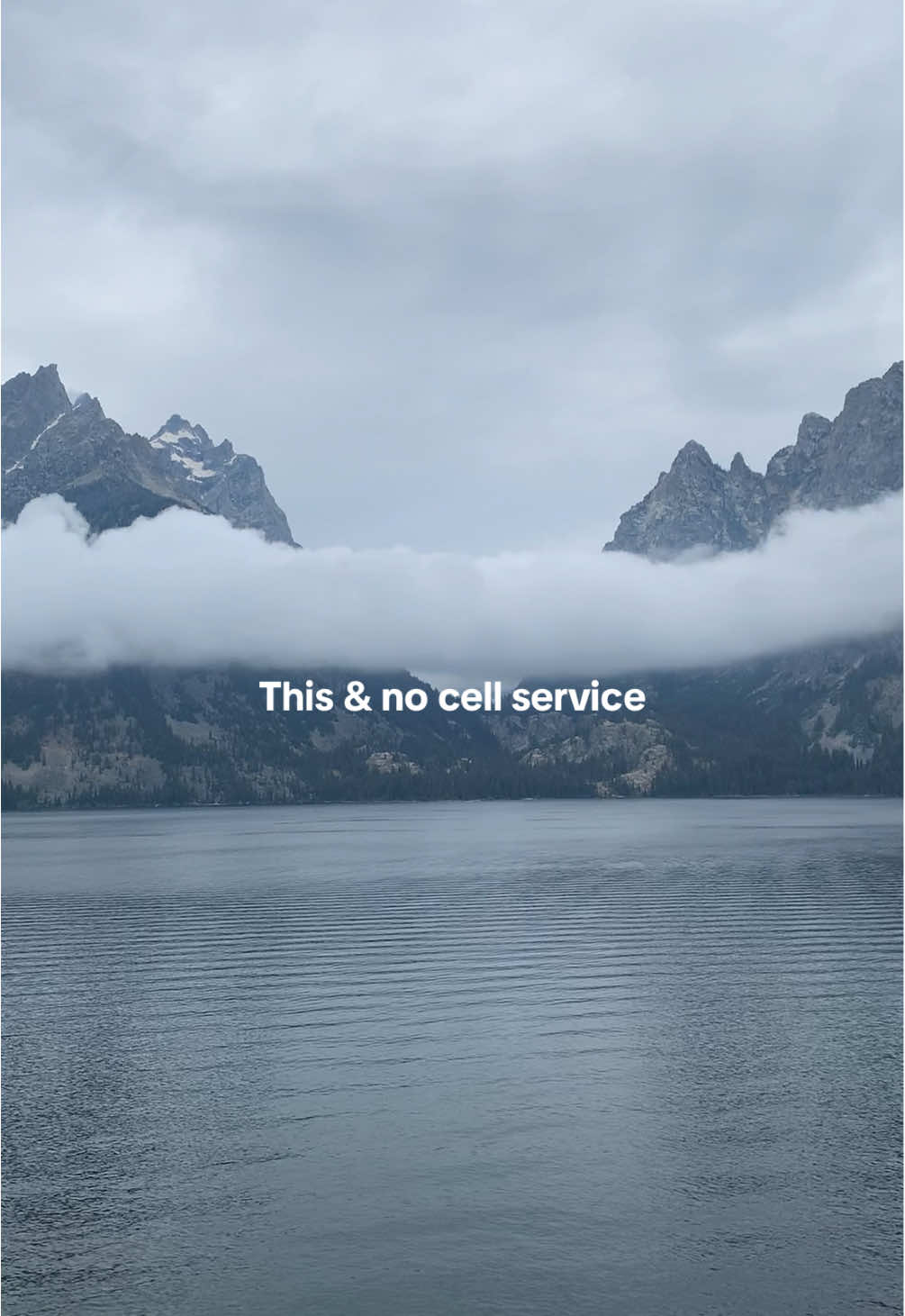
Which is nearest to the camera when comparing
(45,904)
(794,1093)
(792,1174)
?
(792,1174)

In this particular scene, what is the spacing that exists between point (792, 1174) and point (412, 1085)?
20.7 meters

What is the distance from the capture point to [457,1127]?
5009 centimetres

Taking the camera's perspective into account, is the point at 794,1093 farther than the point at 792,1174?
Yes

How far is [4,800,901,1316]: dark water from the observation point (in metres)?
36.2

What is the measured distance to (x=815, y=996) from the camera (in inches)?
3066

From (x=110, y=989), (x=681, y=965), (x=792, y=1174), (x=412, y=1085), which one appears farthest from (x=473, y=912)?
(x=792, y=1174)

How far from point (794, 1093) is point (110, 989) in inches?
2138

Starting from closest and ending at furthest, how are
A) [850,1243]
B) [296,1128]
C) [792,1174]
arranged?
[850,1243], [792,1174], [296,1128]

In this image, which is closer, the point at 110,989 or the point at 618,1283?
the point at 618,1283

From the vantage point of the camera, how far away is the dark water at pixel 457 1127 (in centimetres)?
3625

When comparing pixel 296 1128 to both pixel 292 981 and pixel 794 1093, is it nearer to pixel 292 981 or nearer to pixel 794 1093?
pixel 794 1093

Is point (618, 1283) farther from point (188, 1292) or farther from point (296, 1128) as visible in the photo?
point (296, 1128)

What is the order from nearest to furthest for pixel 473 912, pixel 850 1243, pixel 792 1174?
pixel 850 1243 → pixel 792 1174 → pixel 473 912

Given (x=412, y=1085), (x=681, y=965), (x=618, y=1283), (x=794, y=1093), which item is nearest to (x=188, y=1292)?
(x=618, y=1283)
